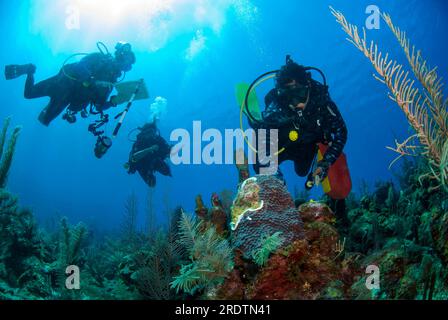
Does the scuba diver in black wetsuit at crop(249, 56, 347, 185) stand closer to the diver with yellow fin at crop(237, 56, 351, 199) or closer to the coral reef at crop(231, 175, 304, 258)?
the diver with yellow fin at crop(237, 56, 351, 199)

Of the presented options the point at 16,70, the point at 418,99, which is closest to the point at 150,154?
the point at 16,70

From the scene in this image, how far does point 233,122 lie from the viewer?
41594 millimetres

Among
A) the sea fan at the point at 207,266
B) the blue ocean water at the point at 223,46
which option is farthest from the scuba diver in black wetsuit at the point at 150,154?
the blue ocean water at the point at 223,46

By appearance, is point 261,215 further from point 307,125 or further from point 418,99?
point 418,99

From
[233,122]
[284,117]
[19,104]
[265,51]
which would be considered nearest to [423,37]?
[265,51]

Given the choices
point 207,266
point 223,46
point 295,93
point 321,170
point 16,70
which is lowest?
point 207,266

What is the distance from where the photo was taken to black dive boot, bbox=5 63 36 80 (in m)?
7.57

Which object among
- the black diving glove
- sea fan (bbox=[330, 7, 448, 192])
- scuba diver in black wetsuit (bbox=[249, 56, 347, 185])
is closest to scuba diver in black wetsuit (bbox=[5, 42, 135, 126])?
scuba diver in black wetsuit (bbox=[249, 56, 347, 185])

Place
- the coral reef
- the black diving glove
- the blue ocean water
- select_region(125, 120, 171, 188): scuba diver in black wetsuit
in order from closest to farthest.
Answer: the coral reef
the black diving glove
select_region(125, 120, 171, 188): scuba diver in black wetsuit
the blue ocean water

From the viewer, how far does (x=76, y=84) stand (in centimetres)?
774

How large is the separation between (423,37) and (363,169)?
30.1 meters

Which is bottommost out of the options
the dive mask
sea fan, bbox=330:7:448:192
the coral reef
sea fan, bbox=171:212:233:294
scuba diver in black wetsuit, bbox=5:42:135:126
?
sea fan, bbox=171:212:233:294

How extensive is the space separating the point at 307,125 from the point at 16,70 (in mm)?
7565
